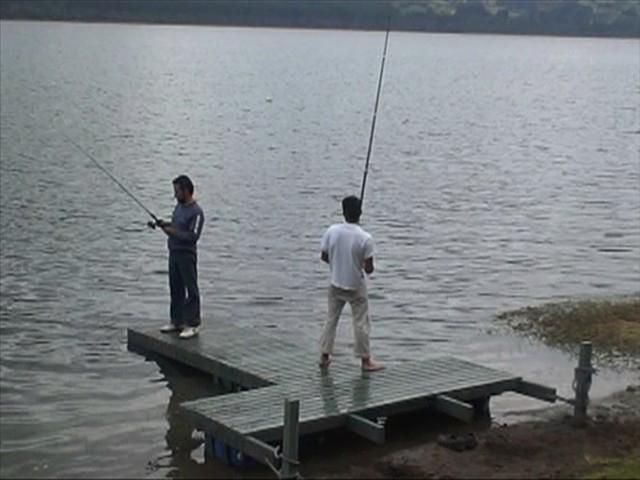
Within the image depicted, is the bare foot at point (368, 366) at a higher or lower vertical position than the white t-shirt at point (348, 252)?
lower

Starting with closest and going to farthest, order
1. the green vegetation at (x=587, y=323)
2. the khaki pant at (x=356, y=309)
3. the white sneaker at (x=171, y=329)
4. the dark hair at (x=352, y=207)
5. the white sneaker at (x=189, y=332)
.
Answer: the dark hair at (x=352, y=207) < the khaki pant at (x=356, y=309) < the white sneaker at (x=189, y=332) < the white sneaker at (x=171, y=329) < the green vegetation at (x=587, y=323)

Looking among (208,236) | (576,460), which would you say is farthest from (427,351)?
(208,236)

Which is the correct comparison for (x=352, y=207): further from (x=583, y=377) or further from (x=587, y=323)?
(x=587, y=323)

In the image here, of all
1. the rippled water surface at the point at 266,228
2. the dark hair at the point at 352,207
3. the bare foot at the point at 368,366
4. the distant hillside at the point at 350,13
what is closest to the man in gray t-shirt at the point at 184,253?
the rippled water surface at the point at 266,228

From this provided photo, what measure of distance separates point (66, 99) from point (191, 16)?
406ft

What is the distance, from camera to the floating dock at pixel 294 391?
37.9 feet

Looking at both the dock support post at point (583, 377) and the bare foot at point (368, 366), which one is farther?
the bare foot at point (368, 366)

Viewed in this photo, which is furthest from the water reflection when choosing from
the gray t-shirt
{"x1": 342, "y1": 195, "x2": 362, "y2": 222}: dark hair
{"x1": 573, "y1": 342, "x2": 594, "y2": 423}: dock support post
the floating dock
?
{"x1": 573, "y1": 342, "x2": 594, "y2": 423}: dock support post

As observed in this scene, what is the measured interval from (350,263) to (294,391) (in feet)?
5.09

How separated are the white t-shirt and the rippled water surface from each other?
2527 mm

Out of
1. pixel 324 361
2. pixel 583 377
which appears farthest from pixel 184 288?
pixel 583 377

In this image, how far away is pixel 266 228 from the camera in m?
28.5

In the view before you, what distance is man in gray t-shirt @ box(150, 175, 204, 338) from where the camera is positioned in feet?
48.5

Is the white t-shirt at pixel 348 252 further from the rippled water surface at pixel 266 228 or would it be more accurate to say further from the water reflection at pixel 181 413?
the rippled water surface at pixel 266 228
